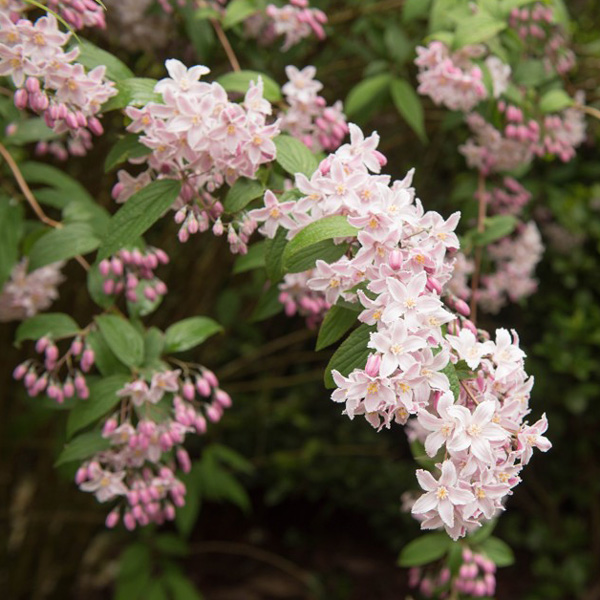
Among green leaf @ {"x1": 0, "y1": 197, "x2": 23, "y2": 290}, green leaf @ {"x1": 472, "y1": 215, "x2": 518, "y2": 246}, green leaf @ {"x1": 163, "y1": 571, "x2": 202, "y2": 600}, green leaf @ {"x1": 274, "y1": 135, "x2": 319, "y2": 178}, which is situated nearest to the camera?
green leaf @ {"x1": 274, "y1": 135, "x2": 319, "y2": 178}

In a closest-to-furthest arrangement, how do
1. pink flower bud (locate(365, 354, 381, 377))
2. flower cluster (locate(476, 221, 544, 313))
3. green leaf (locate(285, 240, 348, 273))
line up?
pink flower bud (locate(365, 354, 381, 377))
green leaf (locate(285, 240, 348, 273))
flower cluster (locate(476, 221, 544, 313))

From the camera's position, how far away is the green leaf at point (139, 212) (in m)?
1.44

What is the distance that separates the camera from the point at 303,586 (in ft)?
12.1

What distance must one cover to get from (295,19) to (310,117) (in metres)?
0.35

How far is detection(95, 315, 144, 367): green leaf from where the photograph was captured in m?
1.63

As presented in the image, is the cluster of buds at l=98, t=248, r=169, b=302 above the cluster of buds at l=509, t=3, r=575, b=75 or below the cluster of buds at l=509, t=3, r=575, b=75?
below

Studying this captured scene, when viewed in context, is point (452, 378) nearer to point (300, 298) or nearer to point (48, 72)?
point (300, 298)

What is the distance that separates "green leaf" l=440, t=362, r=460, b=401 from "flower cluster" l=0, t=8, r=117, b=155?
2.75ft

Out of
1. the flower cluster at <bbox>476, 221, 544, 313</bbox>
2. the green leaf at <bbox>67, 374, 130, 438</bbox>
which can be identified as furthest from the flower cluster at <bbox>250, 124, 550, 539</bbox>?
the flower cluster at <bbox>476, 221, 544, 313</bbox>

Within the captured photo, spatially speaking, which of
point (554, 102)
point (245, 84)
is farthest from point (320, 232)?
point (554, 102)

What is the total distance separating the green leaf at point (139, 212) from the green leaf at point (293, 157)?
212 millimetres

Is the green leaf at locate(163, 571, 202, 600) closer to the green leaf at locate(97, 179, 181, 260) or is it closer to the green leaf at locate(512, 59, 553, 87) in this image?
the green leaf at locate(97, 179, 181, 260)

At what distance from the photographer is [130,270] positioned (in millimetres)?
1693

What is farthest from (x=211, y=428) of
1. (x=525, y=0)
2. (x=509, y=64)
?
(x=525, y=0)
